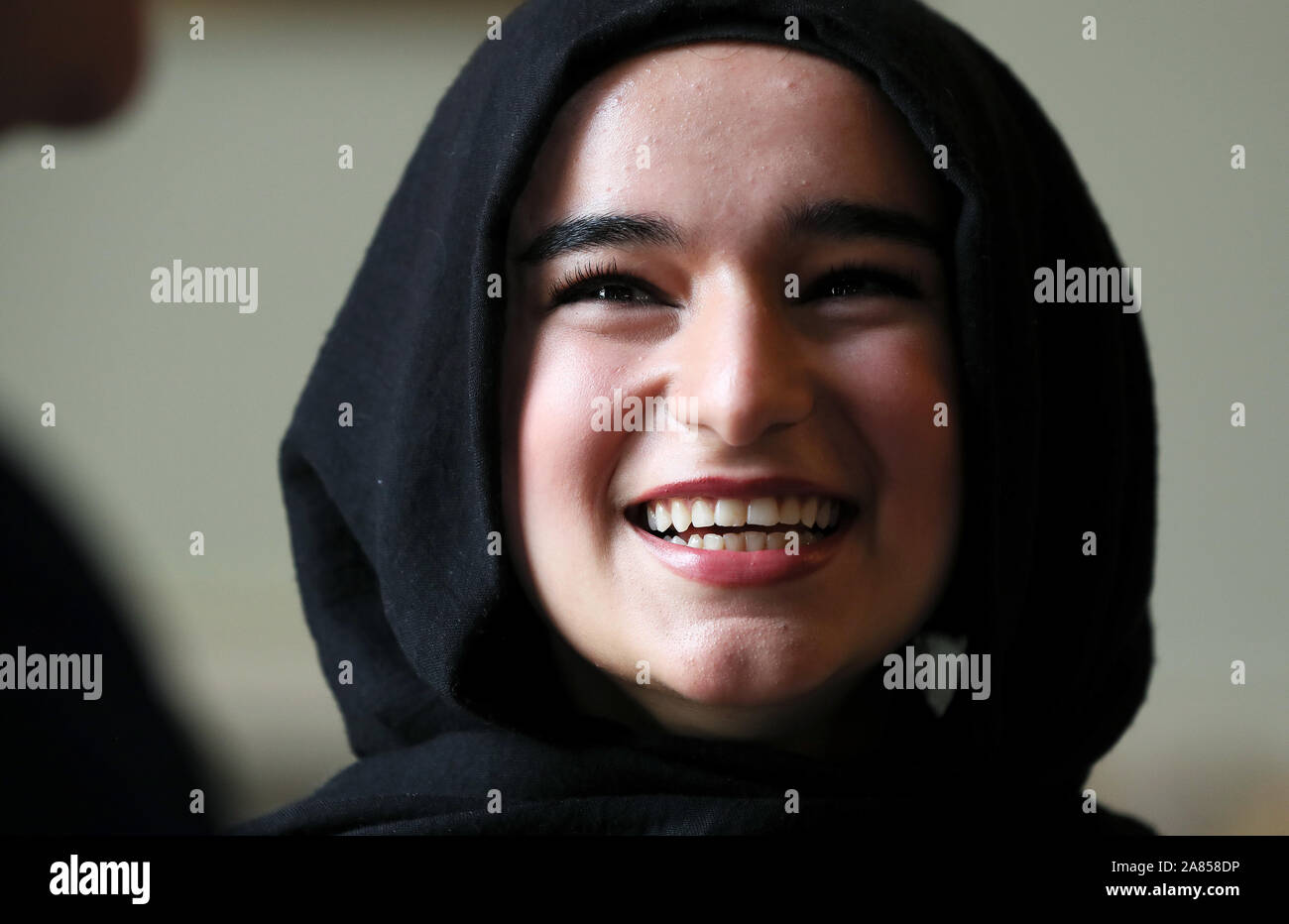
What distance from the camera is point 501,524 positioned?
2.97 ft

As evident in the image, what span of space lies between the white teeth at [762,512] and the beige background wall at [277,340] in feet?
3.78

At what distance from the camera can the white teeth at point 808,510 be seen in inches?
34.2

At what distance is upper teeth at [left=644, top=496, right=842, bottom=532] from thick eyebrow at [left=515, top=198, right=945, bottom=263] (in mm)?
183

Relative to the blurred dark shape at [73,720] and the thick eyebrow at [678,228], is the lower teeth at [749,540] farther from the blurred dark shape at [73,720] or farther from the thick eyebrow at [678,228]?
the blurred dark shape at [73,720]

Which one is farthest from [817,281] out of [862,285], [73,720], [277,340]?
[277,340]

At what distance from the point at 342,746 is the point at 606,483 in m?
1.27

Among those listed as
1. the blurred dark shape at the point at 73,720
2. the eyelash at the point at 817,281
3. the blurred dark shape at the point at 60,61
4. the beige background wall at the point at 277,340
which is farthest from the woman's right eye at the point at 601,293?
the beige background wall at the point at 277,340

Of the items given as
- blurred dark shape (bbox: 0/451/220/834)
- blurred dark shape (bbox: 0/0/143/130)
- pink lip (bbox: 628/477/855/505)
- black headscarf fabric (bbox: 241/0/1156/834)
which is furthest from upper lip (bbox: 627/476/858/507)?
blurred dark shape (bbox: 0/0/143/130)

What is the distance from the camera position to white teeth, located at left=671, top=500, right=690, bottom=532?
86 cm

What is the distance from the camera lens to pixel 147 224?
1920mm

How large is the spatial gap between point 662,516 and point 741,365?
131 millimetres

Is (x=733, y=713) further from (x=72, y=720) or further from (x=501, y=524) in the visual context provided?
(x=72, y=720)

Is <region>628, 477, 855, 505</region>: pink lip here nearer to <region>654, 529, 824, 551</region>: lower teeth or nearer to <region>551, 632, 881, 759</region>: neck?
<region>654, 529, 824, 551</region>: lower teeth
